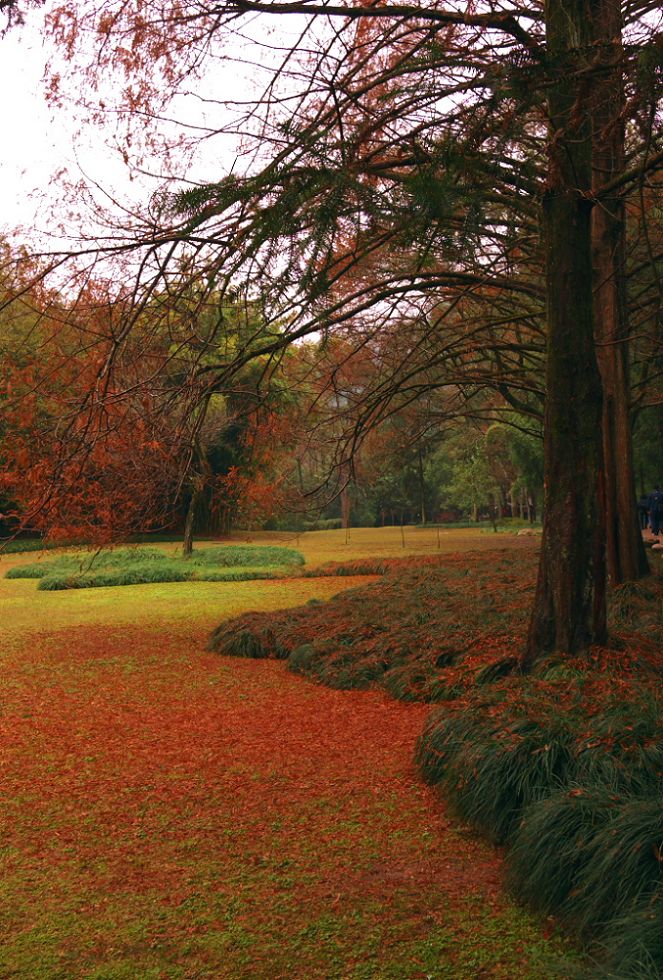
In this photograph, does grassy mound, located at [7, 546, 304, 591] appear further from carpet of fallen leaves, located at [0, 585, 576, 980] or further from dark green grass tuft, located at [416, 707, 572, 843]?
dark green grass tuft, located at [416, 707, 572, 843]

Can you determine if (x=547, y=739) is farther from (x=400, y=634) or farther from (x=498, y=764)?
(x=400, y=634)

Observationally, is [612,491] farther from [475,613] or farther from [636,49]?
[636,49]

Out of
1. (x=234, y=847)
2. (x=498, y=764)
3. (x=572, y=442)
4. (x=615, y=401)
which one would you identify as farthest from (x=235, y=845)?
(x=615, y=401)

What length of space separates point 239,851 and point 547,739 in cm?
163

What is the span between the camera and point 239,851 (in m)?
4.46

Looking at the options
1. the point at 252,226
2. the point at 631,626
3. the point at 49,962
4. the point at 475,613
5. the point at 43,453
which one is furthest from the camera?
the point at 475,613

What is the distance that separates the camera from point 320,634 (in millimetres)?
9531

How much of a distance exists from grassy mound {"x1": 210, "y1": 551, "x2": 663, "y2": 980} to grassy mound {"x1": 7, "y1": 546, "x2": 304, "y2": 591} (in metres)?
9.08

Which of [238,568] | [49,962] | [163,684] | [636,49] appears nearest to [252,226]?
[636,49]

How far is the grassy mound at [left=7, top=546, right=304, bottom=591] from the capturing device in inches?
725

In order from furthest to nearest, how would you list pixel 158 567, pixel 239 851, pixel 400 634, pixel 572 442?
1. pixel 158 567
2. pixel 400 634
3. pixel 572 442
4. pixel 239 851

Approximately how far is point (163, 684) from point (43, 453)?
8.88 feet

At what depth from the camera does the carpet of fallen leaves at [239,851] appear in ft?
11.3

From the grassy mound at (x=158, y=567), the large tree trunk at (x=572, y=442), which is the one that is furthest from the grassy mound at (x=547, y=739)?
the grassy mound at (x=158, y=567)
